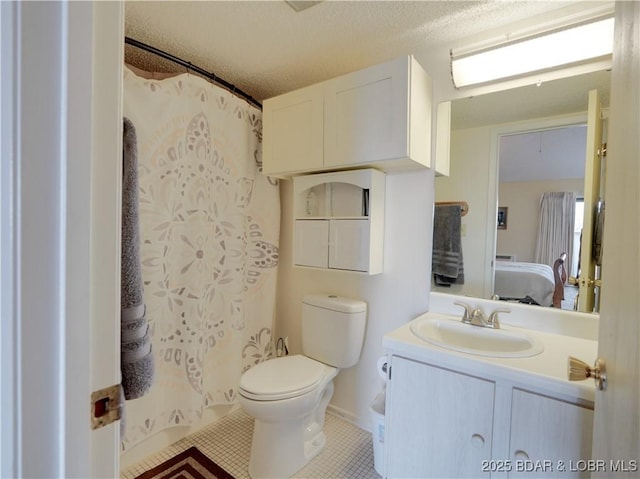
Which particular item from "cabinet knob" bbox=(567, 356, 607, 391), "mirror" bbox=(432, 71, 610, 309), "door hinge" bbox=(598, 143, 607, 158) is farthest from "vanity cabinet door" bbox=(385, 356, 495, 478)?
"door hinge" bbox=(598, 143, 607, 158)

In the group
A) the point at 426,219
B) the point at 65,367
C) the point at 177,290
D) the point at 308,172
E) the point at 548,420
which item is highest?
the point at 308,172

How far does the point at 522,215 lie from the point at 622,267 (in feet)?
3.17

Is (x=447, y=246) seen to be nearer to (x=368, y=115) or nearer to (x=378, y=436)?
(x=368, y=115)

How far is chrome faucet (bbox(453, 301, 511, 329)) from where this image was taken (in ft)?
4.73

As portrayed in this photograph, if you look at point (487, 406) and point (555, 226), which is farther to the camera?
point (555, 226)

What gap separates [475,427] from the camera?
1.12 metres

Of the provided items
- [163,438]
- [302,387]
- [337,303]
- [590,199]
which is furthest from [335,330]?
[590,199]

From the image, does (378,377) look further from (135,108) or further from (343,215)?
(135,108)

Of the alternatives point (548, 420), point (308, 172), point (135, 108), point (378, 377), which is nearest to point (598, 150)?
point (548, 420)

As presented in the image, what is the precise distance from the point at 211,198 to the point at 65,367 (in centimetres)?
151

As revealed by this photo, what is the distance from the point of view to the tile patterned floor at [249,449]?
5.25 ft

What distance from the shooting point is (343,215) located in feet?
6.31

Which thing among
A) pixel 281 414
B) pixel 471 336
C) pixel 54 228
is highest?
pixel 54 228

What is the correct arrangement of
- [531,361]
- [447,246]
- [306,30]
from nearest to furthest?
[531,361] < [306,30] < [447,246]
